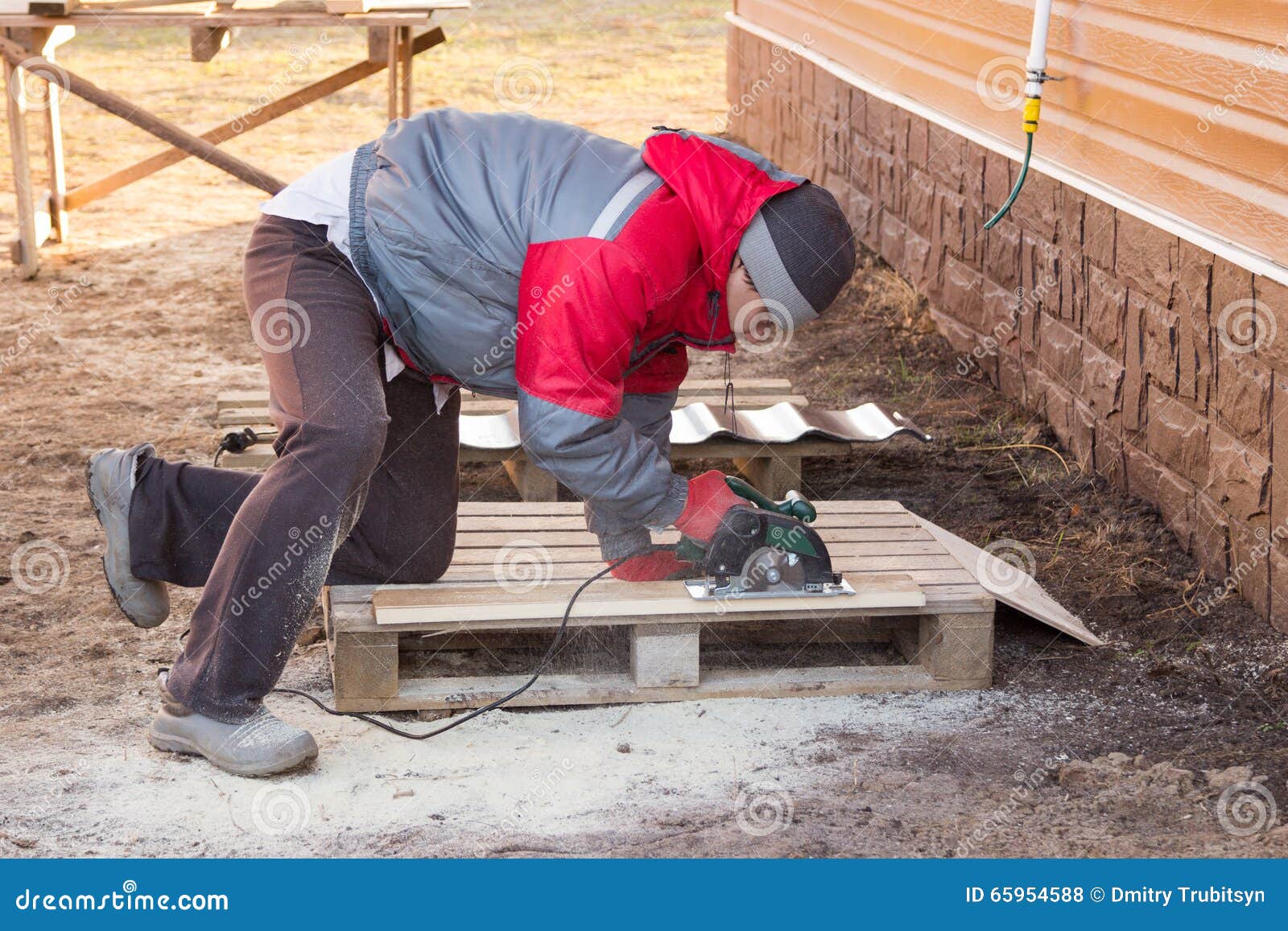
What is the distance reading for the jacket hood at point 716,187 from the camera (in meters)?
2.74

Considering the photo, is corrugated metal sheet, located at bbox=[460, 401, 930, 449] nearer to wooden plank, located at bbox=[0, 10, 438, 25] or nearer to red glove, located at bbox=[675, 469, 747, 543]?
red glove, located at bbox=[675, 469, 747, 543]

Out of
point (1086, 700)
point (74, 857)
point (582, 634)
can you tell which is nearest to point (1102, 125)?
point (1086, 700)

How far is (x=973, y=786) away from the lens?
3002 mm

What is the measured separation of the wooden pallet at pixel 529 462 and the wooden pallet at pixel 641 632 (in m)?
0.73

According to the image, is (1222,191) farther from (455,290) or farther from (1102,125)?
(455,290)

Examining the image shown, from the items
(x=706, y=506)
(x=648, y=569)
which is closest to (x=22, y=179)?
(x=648, y=569)

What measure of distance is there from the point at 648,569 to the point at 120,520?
1265 mm

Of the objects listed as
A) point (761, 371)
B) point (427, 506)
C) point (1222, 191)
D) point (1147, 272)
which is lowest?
point (761, 371)

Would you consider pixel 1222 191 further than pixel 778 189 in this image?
Yes

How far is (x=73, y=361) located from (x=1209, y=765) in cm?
490

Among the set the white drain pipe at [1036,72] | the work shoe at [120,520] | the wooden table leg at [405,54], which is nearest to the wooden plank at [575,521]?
the work shoe at [120,520]

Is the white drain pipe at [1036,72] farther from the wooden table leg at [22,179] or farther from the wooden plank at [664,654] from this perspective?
the wooden table leg at [22,179]

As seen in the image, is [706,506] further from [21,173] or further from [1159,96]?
[21,173]

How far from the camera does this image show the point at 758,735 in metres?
3.24
